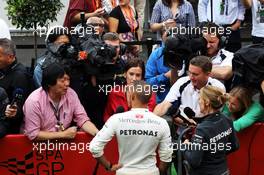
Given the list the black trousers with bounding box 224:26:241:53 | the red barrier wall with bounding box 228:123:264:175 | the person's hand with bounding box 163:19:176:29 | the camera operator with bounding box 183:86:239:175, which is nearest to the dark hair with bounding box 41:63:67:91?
the camera operator with bounding box 183:86:239:175

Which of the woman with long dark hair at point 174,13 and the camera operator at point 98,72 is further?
the woman with long dark hair at point 174,13

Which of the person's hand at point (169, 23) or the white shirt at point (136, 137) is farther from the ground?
the person's hand at point (169, 23)

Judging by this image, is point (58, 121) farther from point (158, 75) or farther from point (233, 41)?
point (233, 41)

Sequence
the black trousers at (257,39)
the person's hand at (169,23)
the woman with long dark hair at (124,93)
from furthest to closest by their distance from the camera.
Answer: the black trousers at (257,39), the person's hand at (169,23), the woman with long dark hair at (124,93)

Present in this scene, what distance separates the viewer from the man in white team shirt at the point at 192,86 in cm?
684

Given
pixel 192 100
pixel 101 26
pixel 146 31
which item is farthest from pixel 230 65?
pixel 146 31

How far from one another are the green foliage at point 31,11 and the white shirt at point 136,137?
632 cm

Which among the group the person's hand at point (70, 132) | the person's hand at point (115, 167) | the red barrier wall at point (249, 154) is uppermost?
the person's hand at point (70, 132)

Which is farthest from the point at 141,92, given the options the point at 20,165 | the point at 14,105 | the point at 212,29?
the point at 212,29

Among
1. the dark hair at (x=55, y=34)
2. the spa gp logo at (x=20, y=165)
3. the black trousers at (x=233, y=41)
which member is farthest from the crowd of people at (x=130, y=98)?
the black trousers at (x=233, y=41)

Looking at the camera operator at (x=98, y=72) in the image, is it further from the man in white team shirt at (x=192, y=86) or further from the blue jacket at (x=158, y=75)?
the man in white team shirt at (x=192, y=86)

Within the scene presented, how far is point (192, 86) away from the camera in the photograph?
7.00 meters

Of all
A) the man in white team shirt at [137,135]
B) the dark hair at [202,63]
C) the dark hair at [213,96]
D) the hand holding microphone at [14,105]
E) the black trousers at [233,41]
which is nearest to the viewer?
the man in white team shirt at [137,135]

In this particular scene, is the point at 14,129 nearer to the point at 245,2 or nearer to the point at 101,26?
the point at 101,26
